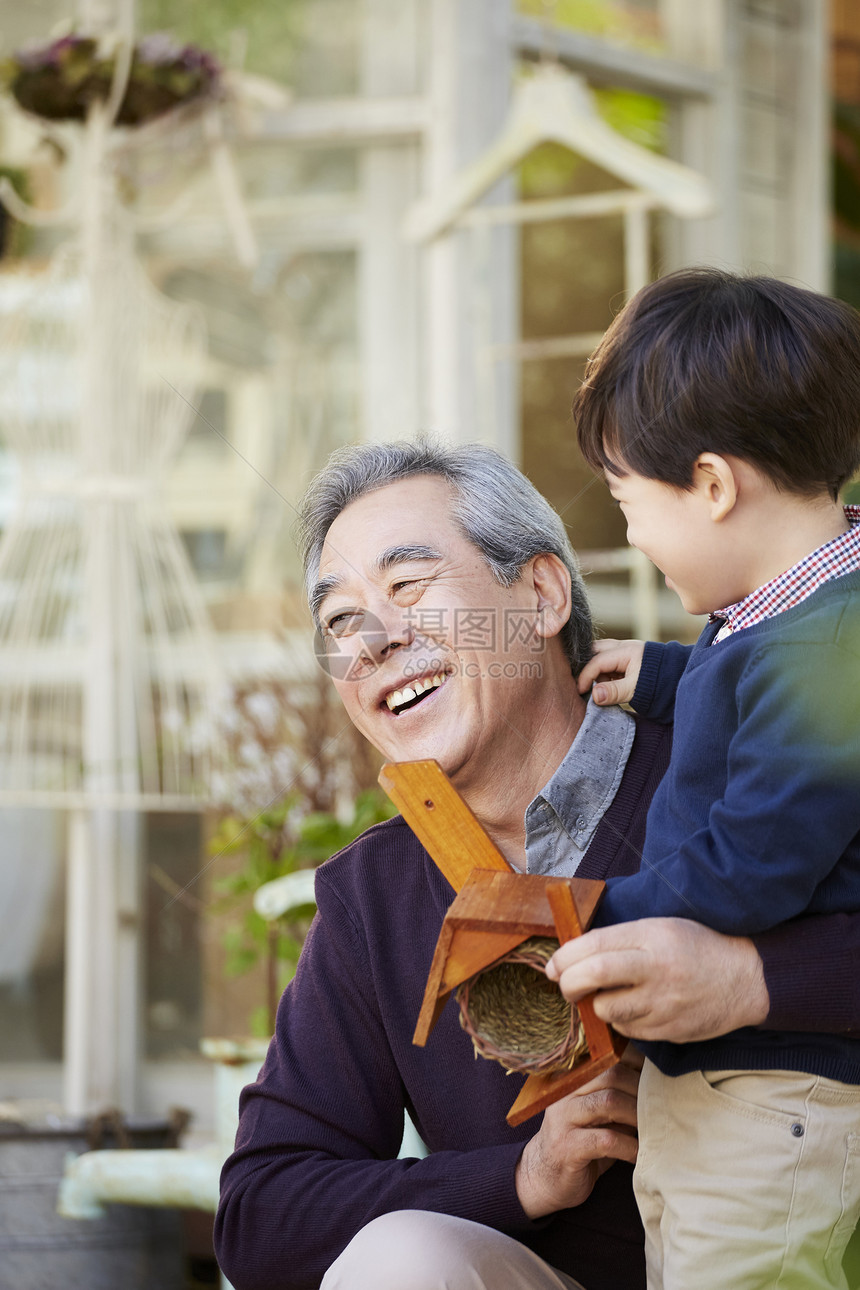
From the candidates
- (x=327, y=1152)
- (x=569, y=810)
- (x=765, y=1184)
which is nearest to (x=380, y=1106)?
(x=327, y=1152)

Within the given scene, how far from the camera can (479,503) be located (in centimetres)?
146

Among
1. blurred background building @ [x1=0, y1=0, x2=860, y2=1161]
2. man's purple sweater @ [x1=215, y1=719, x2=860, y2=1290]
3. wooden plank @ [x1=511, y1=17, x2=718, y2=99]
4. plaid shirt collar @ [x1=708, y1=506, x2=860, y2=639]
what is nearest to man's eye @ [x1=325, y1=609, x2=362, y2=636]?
man's purple sweater @ [x1=215, y1=719, x2=860, y2=1290]

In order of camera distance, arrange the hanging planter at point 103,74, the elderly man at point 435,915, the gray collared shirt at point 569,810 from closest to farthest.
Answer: the elderly man at point 435,915, the gray collared shirt at point 569,810, the hanging planter at point 103,74

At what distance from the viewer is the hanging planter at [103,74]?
9.60 feet

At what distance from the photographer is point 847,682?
0.98 m

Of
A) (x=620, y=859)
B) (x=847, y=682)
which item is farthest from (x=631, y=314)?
(x=620, y=859)

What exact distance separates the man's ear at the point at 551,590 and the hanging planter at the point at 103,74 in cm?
198

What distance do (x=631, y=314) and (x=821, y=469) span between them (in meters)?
0.21

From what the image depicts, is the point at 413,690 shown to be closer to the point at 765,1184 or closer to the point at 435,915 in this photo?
the point at 435,915

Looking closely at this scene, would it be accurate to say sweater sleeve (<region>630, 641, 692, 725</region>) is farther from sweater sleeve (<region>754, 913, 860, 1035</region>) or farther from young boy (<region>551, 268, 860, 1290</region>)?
sweater sleeve (<region>754, 913, 860, 1035</region>)

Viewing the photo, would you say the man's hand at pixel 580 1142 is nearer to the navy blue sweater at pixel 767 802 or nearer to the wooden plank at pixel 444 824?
the navy blue sweater at pixel 767 802

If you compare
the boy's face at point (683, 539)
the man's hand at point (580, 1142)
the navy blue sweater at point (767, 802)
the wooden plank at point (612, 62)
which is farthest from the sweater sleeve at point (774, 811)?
the wooden plank at point (612, 62)

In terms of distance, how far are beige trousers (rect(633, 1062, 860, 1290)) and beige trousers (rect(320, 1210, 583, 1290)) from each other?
6.7 inches

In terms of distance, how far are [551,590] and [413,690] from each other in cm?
22
